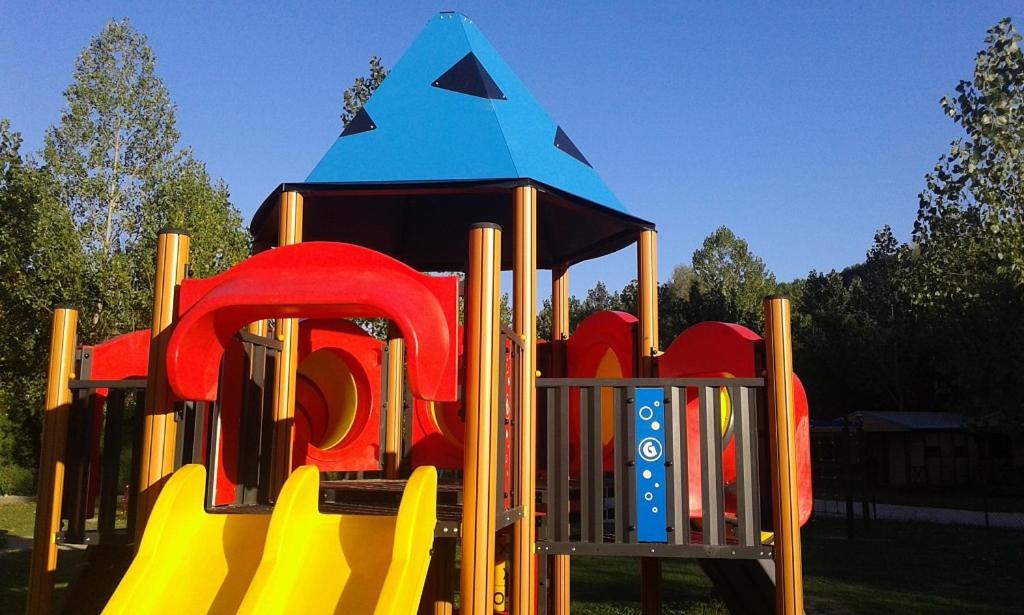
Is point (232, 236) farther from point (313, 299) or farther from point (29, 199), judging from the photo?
point (313, 299)

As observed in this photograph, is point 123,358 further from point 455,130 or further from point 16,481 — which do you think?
point 16,481

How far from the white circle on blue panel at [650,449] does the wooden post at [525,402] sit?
0.73 m

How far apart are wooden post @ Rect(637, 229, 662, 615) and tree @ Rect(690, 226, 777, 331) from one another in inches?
1387

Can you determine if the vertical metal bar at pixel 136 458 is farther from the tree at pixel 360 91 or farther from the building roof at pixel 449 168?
the tree at pixel 360 91

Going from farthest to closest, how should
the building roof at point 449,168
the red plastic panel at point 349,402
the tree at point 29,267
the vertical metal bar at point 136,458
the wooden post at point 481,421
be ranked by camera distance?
the tree at point 29,267
the red plastic panel at point 349,402
the building roof at point 449,168
the vertical metal bar at point 136,458
the wooden post at point 481,421

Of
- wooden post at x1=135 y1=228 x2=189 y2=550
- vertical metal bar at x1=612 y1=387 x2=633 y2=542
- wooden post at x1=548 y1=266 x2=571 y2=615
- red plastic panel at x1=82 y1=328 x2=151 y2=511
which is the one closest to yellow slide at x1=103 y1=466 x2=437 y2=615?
wooden post at x1=135 y1=228 x2=189 y2=550

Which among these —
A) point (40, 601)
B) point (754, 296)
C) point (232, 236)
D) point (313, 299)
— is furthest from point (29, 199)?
point (754, 296)

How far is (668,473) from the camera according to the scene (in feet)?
18.2

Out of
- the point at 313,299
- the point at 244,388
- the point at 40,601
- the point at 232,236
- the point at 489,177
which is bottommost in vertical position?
the point at 40,601

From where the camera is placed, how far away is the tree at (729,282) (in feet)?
145

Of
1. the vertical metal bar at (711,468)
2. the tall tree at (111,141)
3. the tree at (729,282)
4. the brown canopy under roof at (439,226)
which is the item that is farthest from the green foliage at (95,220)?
the tree at (729,282)

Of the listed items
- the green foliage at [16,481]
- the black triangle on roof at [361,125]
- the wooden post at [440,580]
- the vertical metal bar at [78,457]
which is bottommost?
the green foliage at [16,481]

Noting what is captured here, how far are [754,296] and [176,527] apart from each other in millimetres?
43892

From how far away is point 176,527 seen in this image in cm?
453
